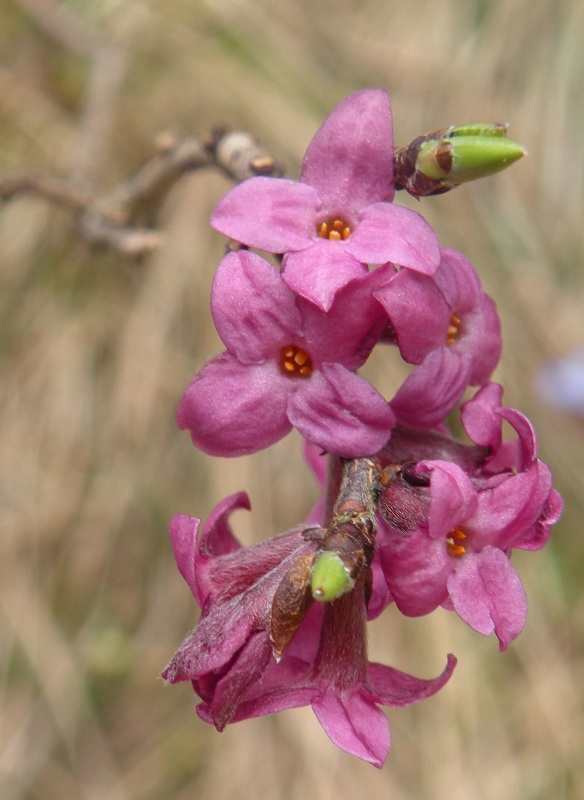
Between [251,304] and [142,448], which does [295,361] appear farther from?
[142,448]

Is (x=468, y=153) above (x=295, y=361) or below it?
above

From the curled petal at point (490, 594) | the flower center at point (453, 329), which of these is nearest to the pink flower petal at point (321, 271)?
the flower center at point (453, 329)

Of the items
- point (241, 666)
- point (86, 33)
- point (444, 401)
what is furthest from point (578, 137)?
point (241, 666)

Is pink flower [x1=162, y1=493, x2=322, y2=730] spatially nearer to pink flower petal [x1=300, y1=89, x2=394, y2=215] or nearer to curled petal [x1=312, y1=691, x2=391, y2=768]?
curled petal [x1=312, y1=691, x2=391, y2=768]

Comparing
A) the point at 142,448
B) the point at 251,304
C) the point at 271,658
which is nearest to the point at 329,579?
the point at 271,658

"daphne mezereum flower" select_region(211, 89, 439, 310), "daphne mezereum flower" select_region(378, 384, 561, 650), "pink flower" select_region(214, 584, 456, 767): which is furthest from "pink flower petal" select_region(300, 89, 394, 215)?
"pink flower" select_region(214, 584, 456, 767)

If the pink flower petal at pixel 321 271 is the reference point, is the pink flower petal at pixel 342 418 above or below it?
below

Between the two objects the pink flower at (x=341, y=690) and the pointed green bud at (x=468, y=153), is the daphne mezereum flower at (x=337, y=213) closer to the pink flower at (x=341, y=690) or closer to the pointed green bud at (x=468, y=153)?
the pointed green bud at (x=468, y=153)
